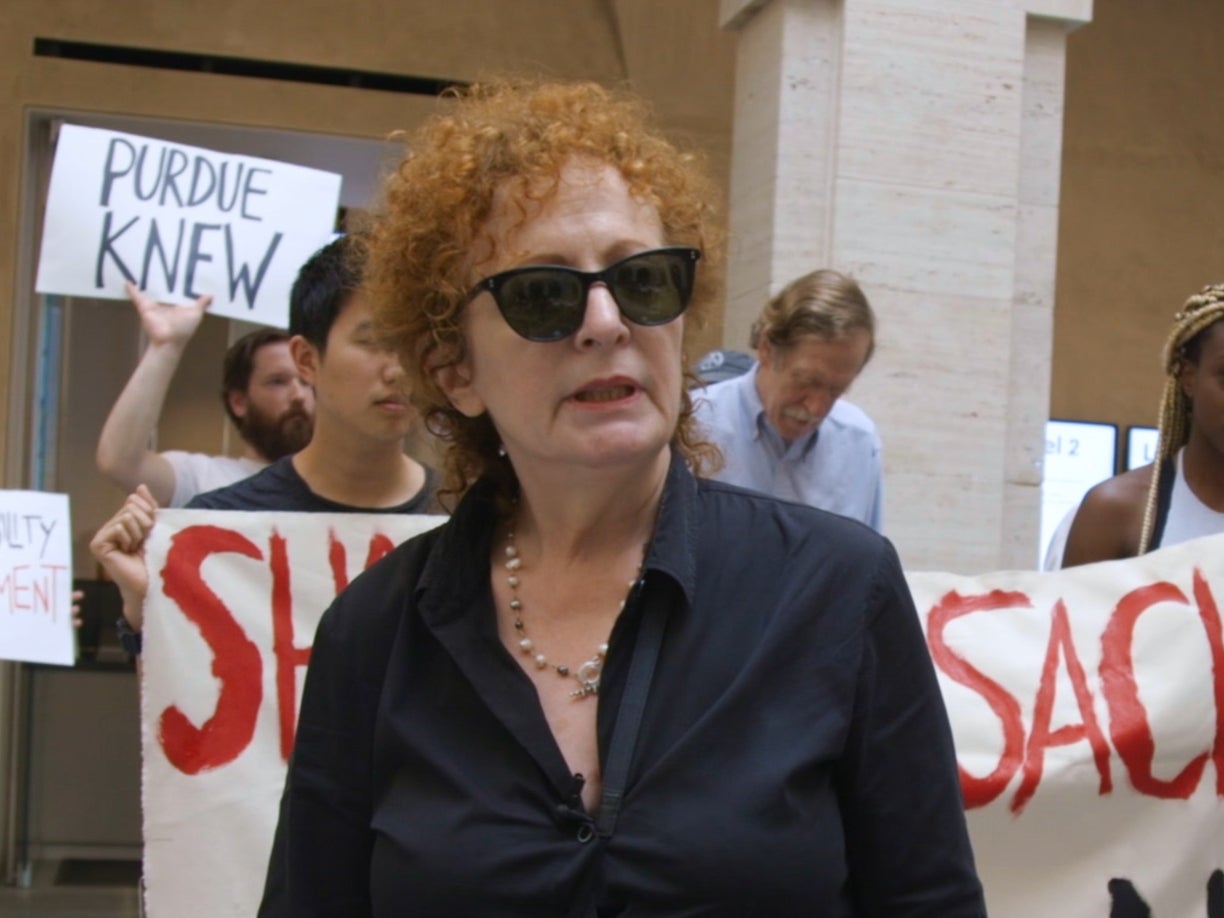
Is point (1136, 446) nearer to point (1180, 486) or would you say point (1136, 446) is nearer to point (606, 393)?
point (1180, 486)

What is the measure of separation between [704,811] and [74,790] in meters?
6.68

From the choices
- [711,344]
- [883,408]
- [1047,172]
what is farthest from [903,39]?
[711,344]

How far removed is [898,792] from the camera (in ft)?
6.10

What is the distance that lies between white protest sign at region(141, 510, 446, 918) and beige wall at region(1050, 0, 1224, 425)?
6.73 meters

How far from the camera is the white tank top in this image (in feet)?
12.8

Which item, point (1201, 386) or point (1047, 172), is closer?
point (1201, 386)

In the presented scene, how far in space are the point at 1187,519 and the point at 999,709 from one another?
59 centimetres

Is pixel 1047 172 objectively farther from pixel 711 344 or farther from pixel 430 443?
pixel 430 443

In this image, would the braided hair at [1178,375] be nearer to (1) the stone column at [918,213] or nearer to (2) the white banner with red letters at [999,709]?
(2) the white banner with red letters at [999,709]

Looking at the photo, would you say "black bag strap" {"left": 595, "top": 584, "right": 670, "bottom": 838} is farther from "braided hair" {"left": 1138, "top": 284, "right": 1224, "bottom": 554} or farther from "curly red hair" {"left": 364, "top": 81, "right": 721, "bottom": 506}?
"braided hair" {"left": 1138, "top": 284, "right": 1224, "bottom": 554}

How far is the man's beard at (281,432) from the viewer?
4.70 meters

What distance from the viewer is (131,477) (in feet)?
14.3

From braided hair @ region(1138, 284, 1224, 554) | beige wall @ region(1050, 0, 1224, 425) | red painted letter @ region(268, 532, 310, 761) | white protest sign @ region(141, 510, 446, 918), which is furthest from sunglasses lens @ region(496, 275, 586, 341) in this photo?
beige wall @ region(1050, 0, 1224, 425)

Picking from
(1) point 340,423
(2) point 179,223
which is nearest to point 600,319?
(1) point 340,423
